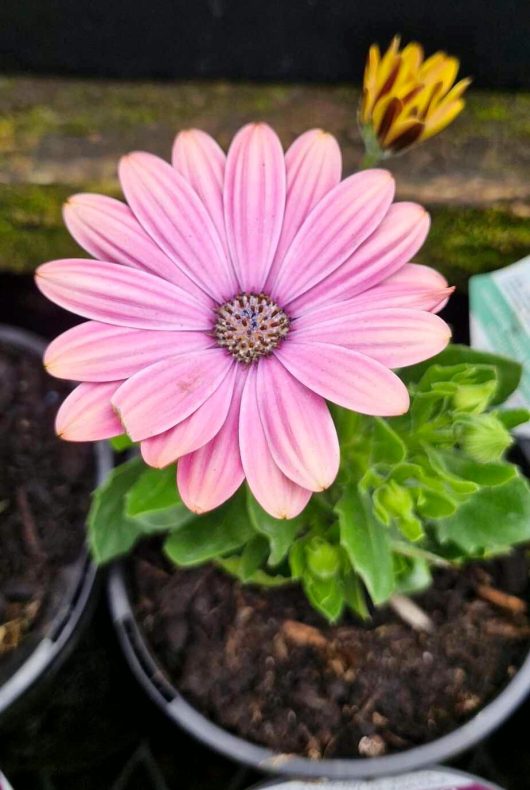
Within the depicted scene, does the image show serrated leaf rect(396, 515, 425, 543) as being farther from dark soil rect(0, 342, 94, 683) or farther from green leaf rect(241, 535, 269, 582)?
dark soil rect(0, 342, 94, 683)

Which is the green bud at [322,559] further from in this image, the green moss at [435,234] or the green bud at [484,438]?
the green moss at [435,234]

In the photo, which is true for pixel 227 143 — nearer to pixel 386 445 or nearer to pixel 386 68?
pixel 386 68

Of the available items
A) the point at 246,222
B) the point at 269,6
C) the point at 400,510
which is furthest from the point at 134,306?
the point at 269,6

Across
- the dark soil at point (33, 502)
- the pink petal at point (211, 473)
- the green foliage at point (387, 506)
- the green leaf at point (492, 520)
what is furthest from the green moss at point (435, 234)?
the pink petal at point (211, 473)

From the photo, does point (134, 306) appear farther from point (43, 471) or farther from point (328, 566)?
point (43, 471)

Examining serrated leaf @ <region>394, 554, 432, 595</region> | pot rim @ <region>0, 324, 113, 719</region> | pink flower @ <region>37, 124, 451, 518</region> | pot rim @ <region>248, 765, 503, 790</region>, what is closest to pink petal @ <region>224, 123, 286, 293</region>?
pink flower @ <region>37, 124, 451, 518</region>
